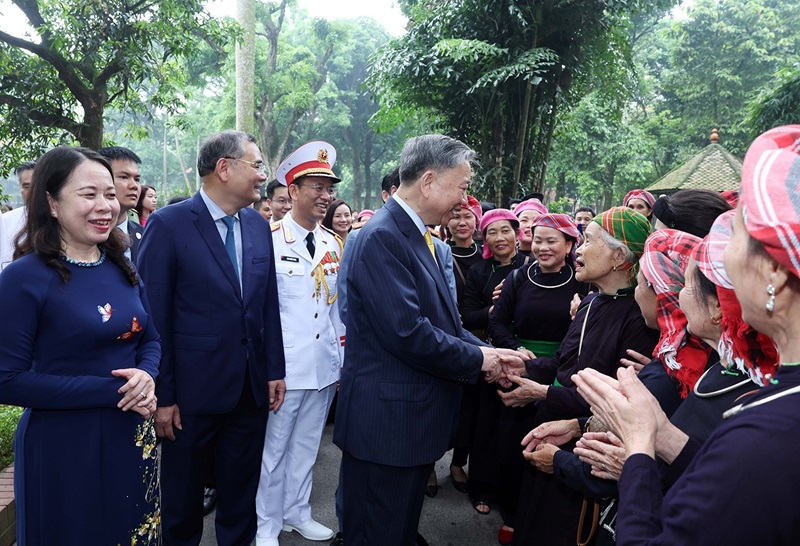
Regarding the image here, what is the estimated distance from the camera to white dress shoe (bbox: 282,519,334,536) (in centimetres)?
308

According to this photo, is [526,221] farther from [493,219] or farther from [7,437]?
[7,437]

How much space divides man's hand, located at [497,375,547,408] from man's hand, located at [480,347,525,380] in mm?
40

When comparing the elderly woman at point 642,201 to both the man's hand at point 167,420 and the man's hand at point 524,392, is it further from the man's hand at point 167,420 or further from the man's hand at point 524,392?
the man's hand at point 167,420

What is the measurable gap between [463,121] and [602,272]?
7.44m

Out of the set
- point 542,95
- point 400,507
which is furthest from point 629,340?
point 542,95

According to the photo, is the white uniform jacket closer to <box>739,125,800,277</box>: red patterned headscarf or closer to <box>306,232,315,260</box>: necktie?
<box>306,232,315,260</box>: necktie

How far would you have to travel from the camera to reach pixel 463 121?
9.30 metres

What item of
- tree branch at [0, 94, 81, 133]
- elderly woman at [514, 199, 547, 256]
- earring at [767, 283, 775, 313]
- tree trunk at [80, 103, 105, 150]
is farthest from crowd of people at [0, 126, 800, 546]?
tree branch at [0, 94, 81, 133]

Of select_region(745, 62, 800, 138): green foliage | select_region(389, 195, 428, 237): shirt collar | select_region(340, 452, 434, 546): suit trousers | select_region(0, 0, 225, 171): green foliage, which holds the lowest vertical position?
select_region(340, 452, 434, 546): suit trousers

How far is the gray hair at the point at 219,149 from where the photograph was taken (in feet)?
8.35

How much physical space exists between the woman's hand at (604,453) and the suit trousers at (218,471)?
5.73 ft

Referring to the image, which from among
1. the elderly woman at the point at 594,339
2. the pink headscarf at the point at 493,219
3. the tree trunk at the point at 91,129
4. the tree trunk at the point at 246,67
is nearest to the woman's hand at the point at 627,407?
the elderly woman at the point at 594,339

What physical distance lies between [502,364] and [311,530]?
1611 mm

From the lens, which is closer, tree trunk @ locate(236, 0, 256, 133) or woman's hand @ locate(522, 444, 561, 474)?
woman's hand @ locate(522, 444, 561, 474)
